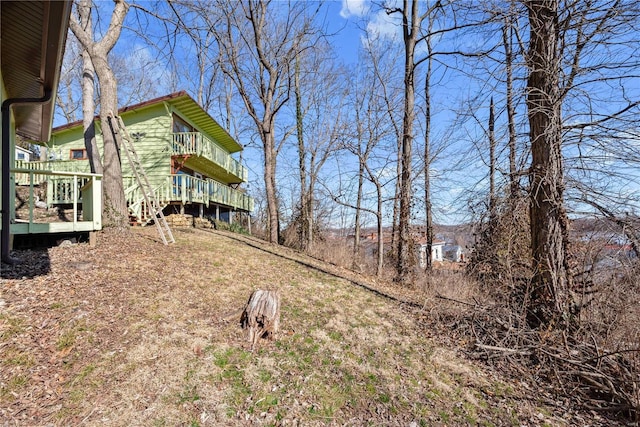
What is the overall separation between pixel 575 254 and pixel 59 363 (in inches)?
259

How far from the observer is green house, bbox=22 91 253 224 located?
43.3ft

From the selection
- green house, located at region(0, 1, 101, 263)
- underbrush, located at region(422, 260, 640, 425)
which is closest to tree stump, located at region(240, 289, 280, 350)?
underbrush, located at region(422, 260, 640, 425)

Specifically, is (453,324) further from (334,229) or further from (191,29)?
(334,229)

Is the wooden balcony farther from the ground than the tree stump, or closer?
farther from the ground

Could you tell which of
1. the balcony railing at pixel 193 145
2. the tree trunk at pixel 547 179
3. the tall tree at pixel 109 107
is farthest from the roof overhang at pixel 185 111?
the tree trunk at pixel 547 179

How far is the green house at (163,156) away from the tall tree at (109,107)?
3534 mm

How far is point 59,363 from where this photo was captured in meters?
3.48

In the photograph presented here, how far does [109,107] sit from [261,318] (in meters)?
7.14

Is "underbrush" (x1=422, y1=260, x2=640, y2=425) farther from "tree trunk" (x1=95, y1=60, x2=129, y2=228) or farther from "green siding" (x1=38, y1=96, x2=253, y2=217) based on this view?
"green siding" (x1=38, y1=96, x2=253, y2=217)

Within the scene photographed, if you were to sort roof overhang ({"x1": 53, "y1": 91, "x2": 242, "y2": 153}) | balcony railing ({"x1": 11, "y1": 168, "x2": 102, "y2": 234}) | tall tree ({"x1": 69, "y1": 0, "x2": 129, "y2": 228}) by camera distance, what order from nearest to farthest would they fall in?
balcony railing ({"x1": 11, "y1": 168, "x2": 102, "y2": 234}) < tall tree ({"x1": 69, "y1": 0, "x2": 129, "y2": 228}) < roof overhang ({"x1": 53, "y1": 91, "x2": 242, "y2": 153})

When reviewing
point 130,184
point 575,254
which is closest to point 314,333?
point 575,254

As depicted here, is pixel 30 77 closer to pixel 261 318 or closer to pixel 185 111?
pixel 261 318

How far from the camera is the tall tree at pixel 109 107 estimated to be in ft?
26.5

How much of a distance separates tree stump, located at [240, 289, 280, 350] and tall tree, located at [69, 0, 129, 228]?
5.21m
